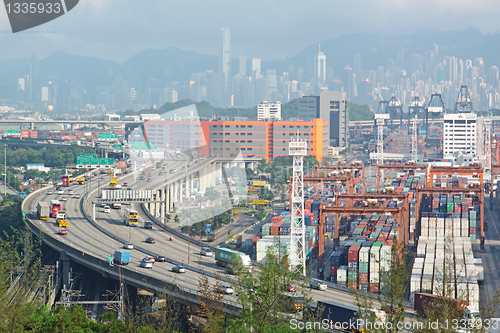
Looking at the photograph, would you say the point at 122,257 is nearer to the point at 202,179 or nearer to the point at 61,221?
the point at 61,221

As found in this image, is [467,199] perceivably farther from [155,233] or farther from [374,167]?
[374,167]

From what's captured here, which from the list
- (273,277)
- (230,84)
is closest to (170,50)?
(230,84)

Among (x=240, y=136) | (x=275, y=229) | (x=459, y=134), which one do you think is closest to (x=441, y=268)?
(x=275, y=229)

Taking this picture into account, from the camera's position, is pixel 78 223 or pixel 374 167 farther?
pixel 374 167

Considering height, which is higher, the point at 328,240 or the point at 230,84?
the point at 230,84

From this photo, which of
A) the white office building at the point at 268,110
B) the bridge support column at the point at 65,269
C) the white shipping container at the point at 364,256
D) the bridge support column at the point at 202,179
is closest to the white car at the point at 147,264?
the bridge support column at the point at 65,269

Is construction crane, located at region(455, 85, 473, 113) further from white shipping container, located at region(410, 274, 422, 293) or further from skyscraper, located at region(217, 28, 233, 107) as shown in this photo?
skyscraper, located at region(217, 28, 233, 107)

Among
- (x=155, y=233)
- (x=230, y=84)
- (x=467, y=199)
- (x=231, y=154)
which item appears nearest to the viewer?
(x=155, y=233)
